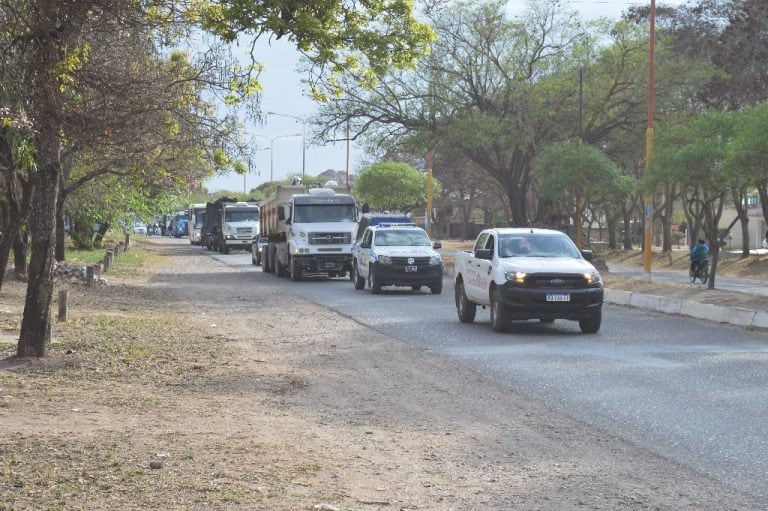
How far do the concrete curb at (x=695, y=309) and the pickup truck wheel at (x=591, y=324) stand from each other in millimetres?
3522

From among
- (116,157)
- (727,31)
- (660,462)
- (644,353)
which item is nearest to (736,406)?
(660,462)

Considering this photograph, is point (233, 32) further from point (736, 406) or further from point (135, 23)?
point (736, 406)

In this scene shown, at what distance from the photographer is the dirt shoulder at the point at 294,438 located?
7.72 meters

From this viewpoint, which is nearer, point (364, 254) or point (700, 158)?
point (700, 158)

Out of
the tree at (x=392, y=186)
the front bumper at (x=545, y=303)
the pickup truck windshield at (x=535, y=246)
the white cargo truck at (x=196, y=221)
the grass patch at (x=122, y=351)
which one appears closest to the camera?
the grass patch at (x=122, y=351)

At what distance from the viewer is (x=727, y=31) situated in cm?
4091

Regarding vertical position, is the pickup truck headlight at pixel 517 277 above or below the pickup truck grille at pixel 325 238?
below

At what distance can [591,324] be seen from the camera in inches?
787

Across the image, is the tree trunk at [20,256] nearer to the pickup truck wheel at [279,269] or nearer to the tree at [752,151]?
the pickup truck wheel at [279,269]

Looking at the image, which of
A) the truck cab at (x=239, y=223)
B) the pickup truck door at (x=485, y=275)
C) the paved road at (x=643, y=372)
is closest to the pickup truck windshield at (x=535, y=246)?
the pickup truck door at (x=485, y=275)

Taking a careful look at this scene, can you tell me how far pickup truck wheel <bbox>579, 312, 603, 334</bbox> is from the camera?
19906mm

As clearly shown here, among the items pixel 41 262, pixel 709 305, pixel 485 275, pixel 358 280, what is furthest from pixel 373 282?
pixel 41 262

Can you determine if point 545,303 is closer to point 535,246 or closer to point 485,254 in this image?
point 485,254

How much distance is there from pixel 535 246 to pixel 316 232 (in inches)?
693
